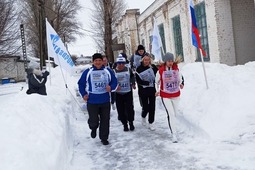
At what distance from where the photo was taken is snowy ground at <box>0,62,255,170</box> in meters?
4.52

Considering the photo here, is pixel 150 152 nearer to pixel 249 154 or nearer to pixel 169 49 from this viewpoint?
pixel 249 154

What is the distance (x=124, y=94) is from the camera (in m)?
7.77

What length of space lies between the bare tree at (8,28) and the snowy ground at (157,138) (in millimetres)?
20288

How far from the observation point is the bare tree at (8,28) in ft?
86.1

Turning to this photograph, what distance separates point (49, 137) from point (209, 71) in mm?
5705

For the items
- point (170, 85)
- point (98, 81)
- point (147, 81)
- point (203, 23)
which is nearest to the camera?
point (170, 85)

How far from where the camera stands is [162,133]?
7297mm

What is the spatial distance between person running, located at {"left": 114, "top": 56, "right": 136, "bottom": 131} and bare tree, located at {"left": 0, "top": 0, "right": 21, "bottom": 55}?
21.0m

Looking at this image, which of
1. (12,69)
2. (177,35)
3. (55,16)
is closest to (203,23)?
(177,35)

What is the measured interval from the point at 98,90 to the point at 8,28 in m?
23.7

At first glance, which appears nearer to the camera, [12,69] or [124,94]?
[124,94]

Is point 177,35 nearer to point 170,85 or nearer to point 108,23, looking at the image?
point 108,23

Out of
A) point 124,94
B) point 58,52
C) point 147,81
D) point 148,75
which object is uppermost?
point 58,52

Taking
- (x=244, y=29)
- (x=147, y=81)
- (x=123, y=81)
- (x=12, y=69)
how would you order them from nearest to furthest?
(x=147, y=81) → (x=123, y=81) → (x=244, y=29) → (x=12, y=69)
